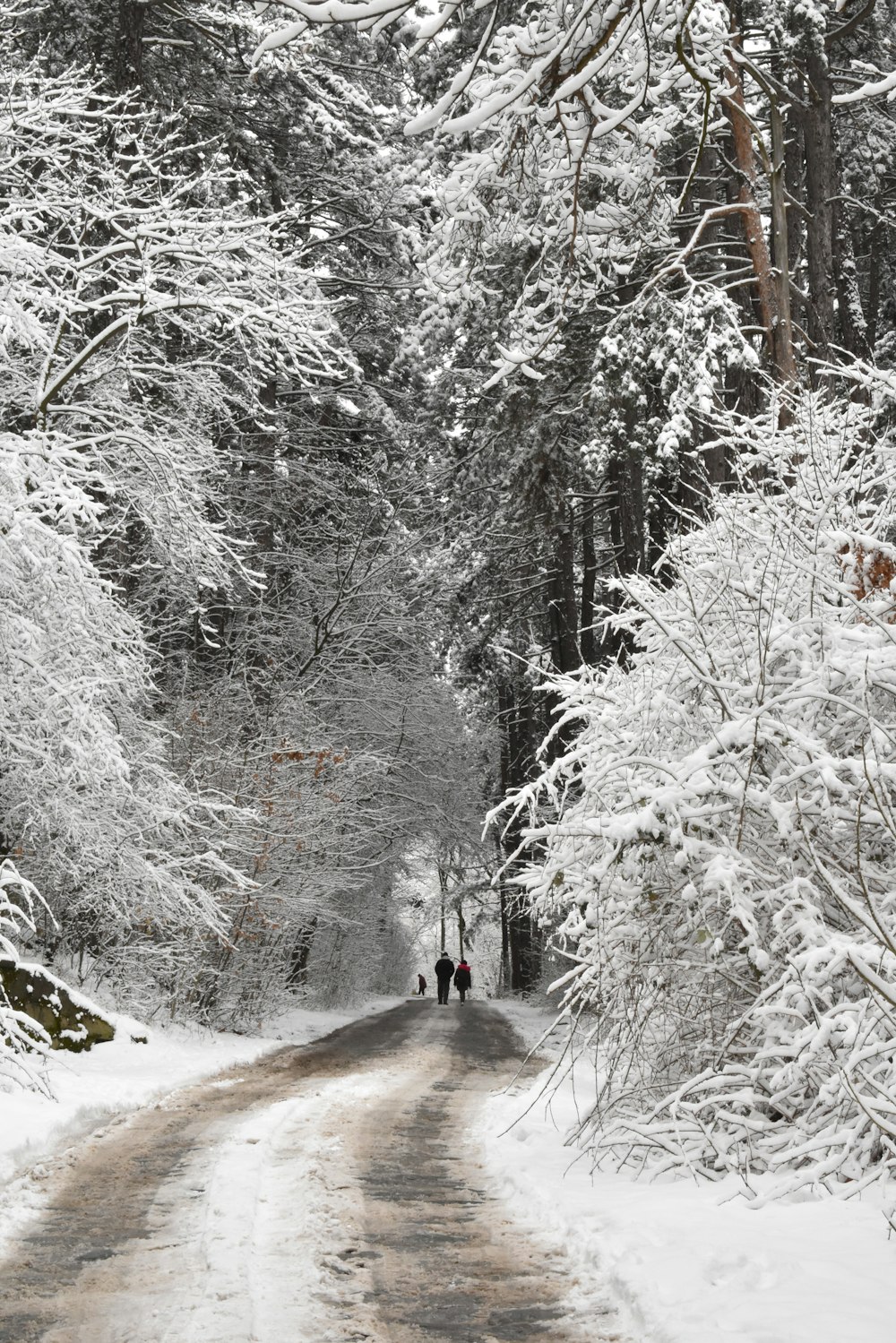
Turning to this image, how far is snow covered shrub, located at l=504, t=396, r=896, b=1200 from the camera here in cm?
548

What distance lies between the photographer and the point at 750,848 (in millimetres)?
6297

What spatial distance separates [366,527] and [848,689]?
15.8m

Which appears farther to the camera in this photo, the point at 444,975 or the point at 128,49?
the point at 444,975

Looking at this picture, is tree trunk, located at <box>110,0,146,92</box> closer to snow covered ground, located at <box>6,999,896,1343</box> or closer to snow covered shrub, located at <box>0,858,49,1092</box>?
snow covered shrub, located at <box>0,858,49,1092</box>

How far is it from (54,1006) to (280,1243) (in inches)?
270

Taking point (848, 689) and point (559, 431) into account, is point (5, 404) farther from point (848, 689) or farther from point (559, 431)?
point (848, 689)

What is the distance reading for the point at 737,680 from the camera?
651 cm

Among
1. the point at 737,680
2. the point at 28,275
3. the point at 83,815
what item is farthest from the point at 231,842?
the point at 737,680

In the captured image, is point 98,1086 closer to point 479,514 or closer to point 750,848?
point 750,848

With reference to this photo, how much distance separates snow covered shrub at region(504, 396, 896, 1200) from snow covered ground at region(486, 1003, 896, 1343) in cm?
29

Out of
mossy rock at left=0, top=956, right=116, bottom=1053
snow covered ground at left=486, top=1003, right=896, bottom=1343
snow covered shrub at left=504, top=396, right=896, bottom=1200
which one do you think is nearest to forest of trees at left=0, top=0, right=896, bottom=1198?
snow covered shrub at left=504, top=396, right=896, bottom=1200

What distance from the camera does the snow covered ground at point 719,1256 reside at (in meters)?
3.79

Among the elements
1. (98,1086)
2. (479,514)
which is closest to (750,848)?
(98,1086)

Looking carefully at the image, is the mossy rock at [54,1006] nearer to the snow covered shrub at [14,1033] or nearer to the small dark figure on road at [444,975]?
the snow covered shrub at [14,1033]
